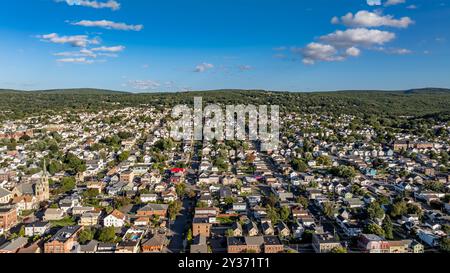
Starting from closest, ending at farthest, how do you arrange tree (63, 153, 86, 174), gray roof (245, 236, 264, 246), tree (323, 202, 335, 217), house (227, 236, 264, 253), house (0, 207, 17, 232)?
house (227, 236, 264, 253)
gray roof (245, 236, 264, 246)
house (0, 207, 17, 232)
tree (323, 202, 335, 217)
tree (63, 153, 86, 174)

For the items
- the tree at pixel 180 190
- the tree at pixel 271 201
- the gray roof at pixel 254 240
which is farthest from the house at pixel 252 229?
the tree at pixel 180 190

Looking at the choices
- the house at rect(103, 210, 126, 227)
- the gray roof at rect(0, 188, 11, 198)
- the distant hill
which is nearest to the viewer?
the house at rect(103, 210, 126, 227)

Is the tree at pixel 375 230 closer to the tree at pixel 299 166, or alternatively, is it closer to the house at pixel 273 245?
the house at pixel 273 245

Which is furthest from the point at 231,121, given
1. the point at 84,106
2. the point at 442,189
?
the point at 442,189

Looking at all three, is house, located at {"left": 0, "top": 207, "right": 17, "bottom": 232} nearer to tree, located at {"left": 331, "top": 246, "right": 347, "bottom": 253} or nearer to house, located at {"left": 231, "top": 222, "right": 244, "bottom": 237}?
house, located at {"left": 231, "top": 222, "right": 244, "bottom": 237}

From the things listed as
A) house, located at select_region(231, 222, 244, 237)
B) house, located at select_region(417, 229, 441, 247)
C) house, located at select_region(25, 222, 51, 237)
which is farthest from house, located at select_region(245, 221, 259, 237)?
house, located at select_region(25, 222, 51, 237)
